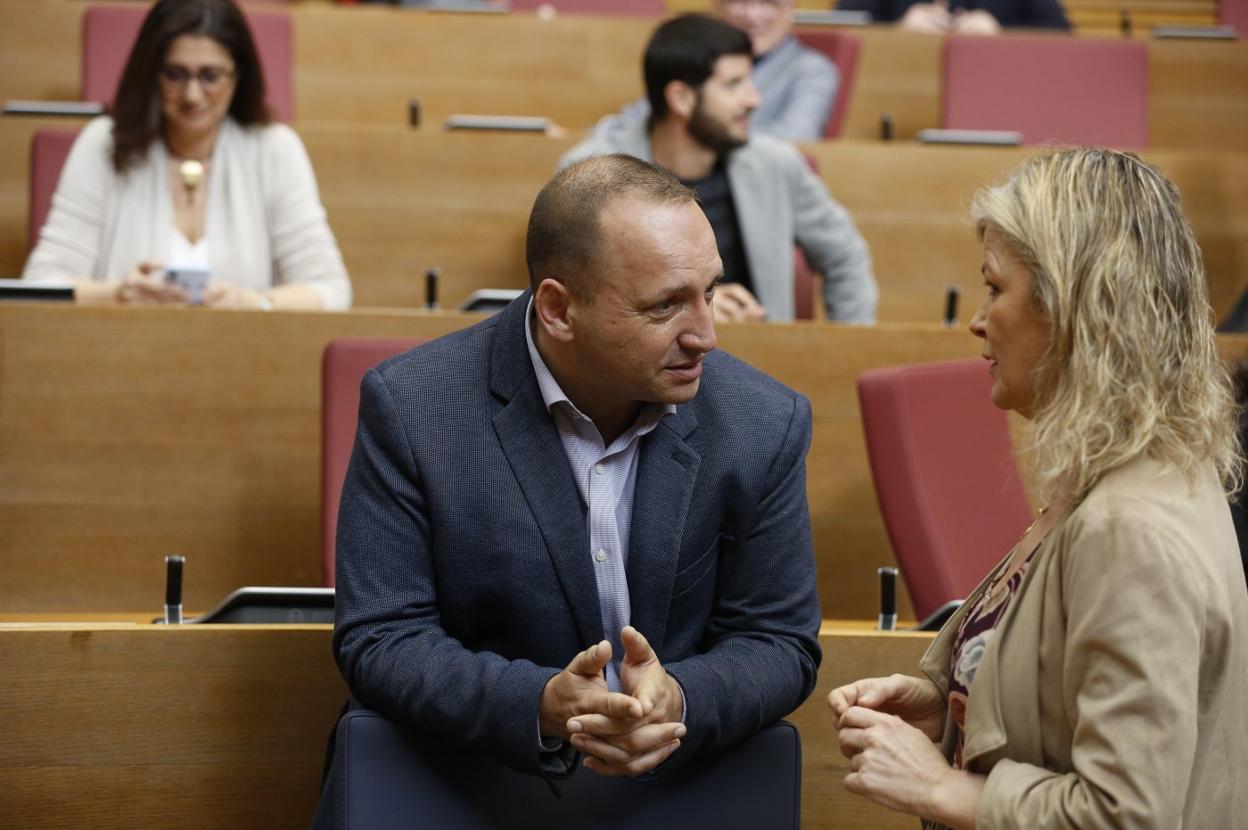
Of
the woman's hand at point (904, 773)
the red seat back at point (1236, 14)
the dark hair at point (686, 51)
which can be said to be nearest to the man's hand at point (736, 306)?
the dark hair at point (686, 51)

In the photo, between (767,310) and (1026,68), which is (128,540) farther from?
(1026,68)

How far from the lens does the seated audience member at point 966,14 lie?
3.06 m

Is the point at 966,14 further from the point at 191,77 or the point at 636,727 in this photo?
the point at 636,727

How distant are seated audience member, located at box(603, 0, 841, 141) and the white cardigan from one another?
83 centimetres

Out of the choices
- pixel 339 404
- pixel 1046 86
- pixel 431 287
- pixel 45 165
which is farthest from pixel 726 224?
pixel 1046 86

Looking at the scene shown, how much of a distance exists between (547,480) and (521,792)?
19cm

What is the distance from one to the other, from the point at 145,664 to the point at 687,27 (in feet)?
4.44

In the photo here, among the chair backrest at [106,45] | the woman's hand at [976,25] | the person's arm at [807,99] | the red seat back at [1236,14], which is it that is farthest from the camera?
the red seat back at [1236,14]

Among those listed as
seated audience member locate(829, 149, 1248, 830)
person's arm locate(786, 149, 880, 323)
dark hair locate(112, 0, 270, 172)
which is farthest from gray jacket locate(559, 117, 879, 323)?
seated audience member locate(829, 149, 1248, 830)

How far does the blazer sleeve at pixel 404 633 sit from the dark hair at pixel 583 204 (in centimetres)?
13

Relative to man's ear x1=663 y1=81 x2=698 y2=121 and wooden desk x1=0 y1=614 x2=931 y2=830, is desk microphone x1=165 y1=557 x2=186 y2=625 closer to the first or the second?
wooden desk x1=0 y1=614 x2=931 y2=830

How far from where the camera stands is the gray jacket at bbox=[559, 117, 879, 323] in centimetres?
200

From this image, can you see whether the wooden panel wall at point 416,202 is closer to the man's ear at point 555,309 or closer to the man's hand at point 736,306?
the man's hand at point 736,306

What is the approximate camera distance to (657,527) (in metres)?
0.98
